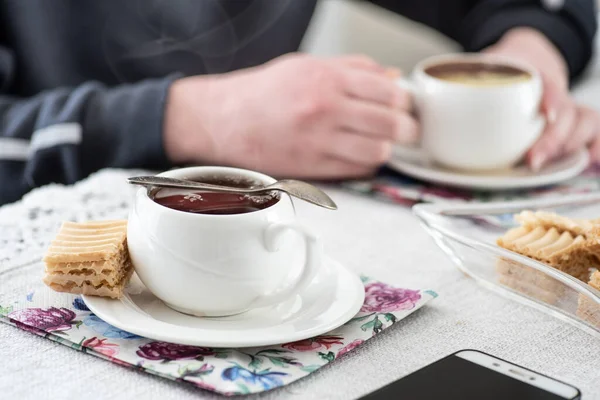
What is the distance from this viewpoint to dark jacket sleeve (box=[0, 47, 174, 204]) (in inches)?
36.4

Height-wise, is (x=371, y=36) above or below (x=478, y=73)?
below

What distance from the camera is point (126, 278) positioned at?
560 mm

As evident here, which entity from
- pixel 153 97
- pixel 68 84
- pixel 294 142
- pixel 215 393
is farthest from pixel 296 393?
pixel 68 84

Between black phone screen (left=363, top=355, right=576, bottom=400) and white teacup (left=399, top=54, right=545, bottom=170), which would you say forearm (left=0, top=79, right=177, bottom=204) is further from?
black phone screen (left=363, top=355, right=576, bottom=400)

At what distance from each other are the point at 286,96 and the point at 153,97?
174 mm

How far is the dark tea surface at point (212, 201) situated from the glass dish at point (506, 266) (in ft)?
0.60

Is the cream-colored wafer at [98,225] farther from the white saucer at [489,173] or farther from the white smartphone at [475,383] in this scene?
the white saucer at [489,173]

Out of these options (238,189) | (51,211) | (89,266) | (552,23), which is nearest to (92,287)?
(89,266)

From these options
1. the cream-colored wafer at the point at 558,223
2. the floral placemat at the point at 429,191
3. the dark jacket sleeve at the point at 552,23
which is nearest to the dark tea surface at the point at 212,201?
the cream-colored wafer at the point at 558,223

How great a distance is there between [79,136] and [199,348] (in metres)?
0.50

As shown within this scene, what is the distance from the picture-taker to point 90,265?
54cm

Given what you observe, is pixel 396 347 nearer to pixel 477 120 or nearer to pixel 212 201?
pixel 212 201

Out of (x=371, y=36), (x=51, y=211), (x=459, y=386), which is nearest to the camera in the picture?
(x=459, y=386)

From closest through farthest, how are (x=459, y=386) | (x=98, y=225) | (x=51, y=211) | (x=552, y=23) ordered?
(x=459, y=386) < (x=98, y=225) < (x=51, y=211) < (x=552, y=23)
